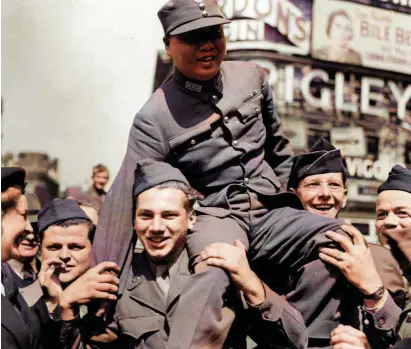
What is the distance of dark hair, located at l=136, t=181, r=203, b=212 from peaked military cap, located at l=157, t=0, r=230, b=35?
23.6 inches

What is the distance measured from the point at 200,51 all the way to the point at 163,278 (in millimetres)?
916

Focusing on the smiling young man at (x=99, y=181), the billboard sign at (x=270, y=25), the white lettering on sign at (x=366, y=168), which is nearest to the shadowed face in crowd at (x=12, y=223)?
the smiling young man at (x=99, y=181)

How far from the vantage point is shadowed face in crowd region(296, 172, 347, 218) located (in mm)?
3502

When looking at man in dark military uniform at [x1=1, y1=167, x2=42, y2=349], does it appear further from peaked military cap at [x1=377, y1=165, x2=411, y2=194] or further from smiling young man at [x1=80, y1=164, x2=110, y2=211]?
smiling young man at [x1=80, y1=164, x2=110, y2=211]

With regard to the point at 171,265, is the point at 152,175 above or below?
above

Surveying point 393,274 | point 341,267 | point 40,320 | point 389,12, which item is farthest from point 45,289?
point 389,12

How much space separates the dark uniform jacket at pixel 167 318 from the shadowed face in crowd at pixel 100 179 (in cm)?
340

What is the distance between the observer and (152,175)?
9.32 ft

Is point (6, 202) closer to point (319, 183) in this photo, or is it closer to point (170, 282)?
point (170, 282)

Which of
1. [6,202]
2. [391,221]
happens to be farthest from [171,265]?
[391,221]

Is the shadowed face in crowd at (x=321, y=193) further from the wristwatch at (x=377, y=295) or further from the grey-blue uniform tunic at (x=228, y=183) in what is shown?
the wristwatch at (x=377, y=295)

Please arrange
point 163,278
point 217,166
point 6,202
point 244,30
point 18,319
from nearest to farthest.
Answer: point 18,319 < point 6,202 < point 163,278 < point 217,166 < point 244,30

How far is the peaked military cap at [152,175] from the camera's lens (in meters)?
2.83

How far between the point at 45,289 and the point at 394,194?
1.76 metres
